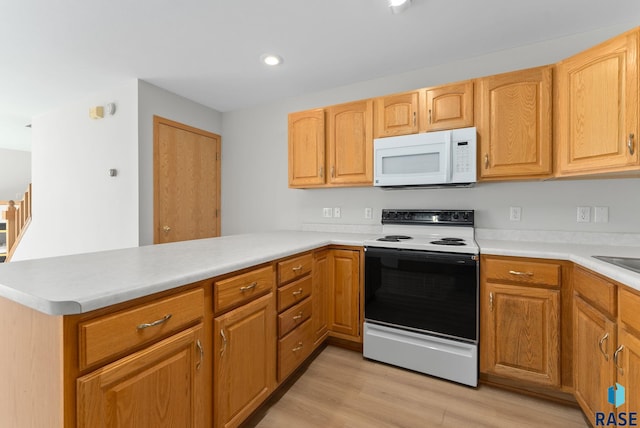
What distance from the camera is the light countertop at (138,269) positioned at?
0.84 m

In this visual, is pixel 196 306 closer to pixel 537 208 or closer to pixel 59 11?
pixel 59 11

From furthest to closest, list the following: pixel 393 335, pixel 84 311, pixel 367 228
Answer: pixel 367 228 < pixel 393 335 < pixel 84 311

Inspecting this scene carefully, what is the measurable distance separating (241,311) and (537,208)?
2305 millimetres

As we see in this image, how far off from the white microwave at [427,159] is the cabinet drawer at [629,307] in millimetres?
1073

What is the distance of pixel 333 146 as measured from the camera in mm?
2688

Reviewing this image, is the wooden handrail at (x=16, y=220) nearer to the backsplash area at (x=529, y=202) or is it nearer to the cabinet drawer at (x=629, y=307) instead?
the backsplash area at (x=529, y=202)

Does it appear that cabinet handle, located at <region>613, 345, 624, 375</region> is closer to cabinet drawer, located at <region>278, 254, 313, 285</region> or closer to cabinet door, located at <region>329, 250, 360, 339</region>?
cabinet door, located at <region>329, 250, 360, 339</region>

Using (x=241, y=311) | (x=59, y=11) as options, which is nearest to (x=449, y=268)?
(x=241, y=311)

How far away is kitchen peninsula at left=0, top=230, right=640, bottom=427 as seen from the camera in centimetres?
82

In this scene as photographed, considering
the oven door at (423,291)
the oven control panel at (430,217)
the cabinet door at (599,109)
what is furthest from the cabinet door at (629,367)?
the oven control panel at (430,217)

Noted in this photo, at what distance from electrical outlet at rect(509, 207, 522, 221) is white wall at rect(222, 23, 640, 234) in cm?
3

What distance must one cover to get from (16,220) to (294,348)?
18.3 ft

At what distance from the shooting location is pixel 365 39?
2184mm

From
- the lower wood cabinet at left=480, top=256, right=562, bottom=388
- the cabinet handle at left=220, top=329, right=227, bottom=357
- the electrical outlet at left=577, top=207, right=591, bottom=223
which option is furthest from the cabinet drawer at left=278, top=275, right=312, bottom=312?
the electrical outlet at left=577, top=207, right=591, bottom=223
